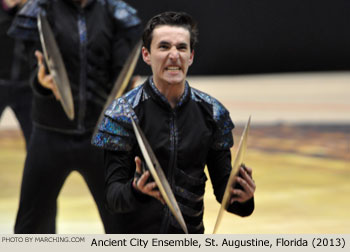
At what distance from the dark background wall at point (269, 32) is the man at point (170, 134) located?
800cm

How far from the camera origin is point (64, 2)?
11.7 feet

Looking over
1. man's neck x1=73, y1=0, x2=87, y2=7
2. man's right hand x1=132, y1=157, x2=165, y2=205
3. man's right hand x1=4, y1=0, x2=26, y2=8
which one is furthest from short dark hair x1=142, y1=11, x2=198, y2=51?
man's right hand x1=4, y1=0, x2=26, y2=8

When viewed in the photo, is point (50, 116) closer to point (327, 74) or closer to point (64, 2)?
point (64, 2)

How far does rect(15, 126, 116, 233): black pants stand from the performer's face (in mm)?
1168

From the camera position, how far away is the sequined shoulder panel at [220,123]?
7.97 feet

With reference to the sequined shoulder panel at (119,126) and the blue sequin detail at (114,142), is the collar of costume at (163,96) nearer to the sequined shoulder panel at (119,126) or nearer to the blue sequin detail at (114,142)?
the sequined shoulder panel at (119,126)

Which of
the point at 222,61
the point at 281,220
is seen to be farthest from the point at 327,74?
the point at 281,220

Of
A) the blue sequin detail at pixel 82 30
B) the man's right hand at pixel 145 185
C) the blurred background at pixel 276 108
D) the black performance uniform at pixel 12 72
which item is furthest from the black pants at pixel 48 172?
the man's right hand at pixel 145 185

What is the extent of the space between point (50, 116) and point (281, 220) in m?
1.73

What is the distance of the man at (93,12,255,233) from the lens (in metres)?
2.34

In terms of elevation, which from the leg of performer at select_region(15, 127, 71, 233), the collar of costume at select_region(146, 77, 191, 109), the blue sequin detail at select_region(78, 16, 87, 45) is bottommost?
the leg of performer at select_region(15, 127, 71, 233)

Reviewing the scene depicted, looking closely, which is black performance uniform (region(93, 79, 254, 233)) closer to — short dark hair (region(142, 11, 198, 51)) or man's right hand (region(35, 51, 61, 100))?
short dark hair (region(142, 11, 198, 51))

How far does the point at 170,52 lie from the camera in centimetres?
233

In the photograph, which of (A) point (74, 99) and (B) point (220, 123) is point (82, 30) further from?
(B) point (220, 123)
